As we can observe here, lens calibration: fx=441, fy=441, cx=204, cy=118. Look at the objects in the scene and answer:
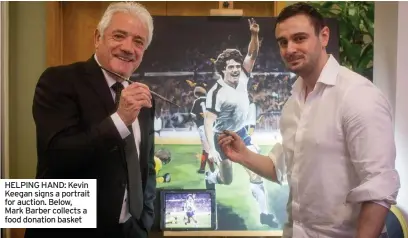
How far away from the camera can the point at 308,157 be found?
3.48 ft

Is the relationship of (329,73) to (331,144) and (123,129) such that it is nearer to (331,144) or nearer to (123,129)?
(331,144)

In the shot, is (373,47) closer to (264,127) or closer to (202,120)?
(264,127)

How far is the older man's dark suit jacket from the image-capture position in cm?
112

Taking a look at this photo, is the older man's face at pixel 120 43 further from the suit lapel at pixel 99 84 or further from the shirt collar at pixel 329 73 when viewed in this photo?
the shirt collar at pixel 329 73

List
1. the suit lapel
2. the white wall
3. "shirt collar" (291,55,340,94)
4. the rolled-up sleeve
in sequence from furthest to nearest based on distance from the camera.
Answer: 1. the white wall
2. the suit lapel
3. "shirt collar" (291,55,340,94)
4. the rolled-up sleeve

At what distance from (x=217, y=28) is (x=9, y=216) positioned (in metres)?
0.83

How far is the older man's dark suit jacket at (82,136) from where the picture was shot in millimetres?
1119

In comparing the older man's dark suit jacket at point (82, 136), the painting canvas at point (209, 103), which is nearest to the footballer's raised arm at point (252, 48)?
the painting canvas at point (209, 103)

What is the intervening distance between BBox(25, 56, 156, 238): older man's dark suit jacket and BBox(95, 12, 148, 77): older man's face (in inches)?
1.7

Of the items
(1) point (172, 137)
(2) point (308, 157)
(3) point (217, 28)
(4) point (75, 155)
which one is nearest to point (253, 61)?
(3) point (217, 28)

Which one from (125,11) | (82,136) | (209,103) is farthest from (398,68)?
→ (82,136)

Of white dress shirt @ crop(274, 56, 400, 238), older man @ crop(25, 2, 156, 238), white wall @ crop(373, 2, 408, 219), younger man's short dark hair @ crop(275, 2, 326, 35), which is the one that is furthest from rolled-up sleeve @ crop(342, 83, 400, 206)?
older man @ crop(25, 2, 156, 238)

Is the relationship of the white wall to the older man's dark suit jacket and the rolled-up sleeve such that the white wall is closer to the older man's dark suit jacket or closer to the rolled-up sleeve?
the rolled-up sleeve

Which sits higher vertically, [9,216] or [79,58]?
[79,58]
